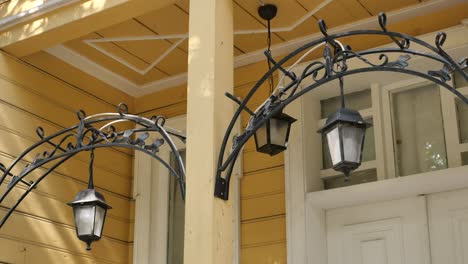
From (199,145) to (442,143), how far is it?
201cm

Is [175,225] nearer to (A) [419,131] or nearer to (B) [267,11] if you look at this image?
(B) [267,11]

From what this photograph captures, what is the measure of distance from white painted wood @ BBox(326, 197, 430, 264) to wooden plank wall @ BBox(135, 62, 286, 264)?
15.1 inches

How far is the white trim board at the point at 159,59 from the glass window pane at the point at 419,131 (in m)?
0.55

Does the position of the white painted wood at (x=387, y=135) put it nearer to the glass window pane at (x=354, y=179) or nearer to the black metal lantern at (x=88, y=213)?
the glass window pane at (x=354, y=179)

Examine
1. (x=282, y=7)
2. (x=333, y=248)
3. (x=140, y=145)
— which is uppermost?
(x=282, y=7)

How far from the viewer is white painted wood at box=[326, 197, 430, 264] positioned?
5562 mm

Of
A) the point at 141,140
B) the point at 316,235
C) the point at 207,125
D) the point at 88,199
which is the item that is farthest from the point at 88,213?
the point at 316,235

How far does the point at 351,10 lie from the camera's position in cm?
586

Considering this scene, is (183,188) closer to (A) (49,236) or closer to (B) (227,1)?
(B) (227,1)

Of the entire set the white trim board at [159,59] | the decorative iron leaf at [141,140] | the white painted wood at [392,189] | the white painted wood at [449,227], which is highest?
the white trim board at [159,59]

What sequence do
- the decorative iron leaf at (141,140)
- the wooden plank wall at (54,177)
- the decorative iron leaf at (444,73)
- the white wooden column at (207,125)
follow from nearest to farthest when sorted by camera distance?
the decorative iron leaf at (444,73) → the white wooden column at (207,125) → the decorative iron leaf at (141,140) → the wooden plank wall at (54,177)

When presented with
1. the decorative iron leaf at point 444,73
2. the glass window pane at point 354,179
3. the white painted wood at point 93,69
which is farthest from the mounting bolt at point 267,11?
the decorative iron leaf at point 444,73

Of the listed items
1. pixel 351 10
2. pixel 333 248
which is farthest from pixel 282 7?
pixel 333 248

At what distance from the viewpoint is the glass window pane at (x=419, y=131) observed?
18.6 ft
